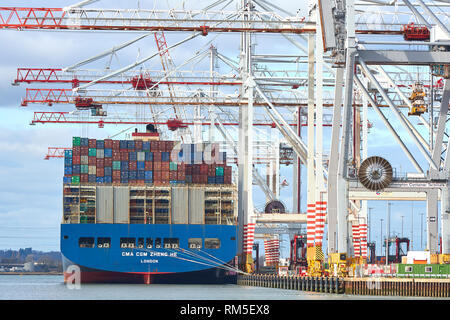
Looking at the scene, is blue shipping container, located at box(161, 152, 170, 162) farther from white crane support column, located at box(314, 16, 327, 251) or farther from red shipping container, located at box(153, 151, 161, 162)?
white crane support column, located at box(314, 16, 327, 251)

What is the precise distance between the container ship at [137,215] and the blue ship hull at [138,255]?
0.06 m

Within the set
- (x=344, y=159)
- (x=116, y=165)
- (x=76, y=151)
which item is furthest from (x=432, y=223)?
(x=76, y=151)

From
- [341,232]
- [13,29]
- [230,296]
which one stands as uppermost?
[13,29]

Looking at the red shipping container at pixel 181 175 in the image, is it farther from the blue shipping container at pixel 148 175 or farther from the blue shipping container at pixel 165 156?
the blue shipping container at pixel 148 175

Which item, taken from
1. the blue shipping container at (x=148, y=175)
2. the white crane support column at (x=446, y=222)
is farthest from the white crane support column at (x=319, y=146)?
the blue shipping container at (x=148, y=175)

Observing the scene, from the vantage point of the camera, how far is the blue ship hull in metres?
59.0

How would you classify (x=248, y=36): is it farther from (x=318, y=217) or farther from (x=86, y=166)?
(x=318, y=217)

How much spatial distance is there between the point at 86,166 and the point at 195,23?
16422mm

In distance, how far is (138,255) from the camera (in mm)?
59438

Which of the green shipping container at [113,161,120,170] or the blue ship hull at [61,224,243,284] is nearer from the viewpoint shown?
the blue ship hull at [61,224,243,284]

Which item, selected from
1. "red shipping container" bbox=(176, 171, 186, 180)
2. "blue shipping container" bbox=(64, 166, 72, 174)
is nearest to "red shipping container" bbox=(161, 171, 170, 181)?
"red shipping container" bbox=(176, 171, 186, 180)

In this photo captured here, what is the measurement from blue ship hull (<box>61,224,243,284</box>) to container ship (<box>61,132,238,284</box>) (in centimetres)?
6

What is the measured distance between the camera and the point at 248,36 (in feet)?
194
